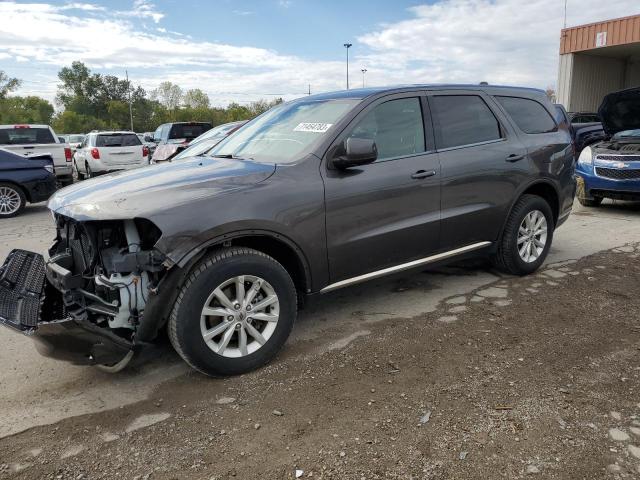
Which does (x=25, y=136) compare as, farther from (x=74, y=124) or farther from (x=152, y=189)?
(x=74, y=124)

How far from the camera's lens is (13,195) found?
9898 millimetres

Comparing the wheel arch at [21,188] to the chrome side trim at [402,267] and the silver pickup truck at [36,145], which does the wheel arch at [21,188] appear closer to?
the silver pickup truck at [36,145]

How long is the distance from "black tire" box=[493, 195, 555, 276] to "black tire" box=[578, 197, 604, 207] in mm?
4647

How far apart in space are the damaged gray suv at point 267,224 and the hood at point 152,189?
0.01m

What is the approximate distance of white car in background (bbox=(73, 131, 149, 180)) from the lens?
15.5 m

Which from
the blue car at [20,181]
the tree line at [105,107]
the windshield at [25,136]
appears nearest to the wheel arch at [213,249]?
the blue car at [20,181]

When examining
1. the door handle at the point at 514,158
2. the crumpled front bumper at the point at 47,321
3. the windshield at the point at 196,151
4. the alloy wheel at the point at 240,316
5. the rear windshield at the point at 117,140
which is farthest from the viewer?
the rear windshield at the point at 117,140

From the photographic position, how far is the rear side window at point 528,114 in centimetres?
493

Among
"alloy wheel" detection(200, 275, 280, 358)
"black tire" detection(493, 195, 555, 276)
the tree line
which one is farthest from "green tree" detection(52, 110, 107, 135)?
"alloy wheel" detection(200, 275, 280, 358)

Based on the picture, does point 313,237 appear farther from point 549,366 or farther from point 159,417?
point 549,366

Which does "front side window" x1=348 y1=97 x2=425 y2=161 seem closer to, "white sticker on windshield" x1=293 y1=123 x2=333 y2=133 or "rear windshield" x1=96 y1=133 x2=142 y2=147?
"white sticker on windshield" x1=293 y1=123 x2=333 y2=133

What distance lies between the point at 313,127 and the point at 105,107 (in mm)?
93878

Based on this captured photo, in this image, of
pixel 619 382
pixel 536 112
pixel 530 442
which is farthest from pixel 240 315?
pixel 536 112

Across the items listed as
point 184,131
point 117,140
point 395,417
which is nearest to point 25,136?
point 117,140
